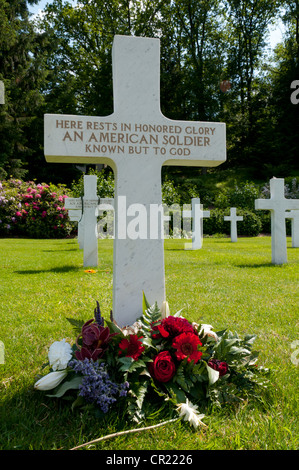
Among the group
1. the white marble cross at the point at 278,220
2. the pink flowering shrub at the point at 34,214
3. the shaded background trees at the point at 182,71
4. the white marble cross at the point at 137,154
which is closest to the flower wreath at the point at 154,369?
the white marble cross at the point at 137,154

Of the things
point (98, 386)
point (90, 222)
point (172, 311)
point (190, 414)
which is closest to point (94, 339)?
point (98, 386)

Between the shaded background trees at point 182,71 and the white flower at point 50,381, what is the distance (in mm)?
22939

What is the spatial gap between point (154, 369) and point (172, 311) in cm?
162

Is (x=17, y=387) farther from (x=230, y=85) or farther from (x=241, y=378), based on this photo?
(x=230, y=85)

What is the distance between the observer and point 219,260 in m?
7.41

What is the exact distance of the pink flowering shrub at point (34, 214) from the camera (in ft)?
51.3

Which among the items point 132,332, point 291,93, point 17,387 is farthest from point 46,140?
point 291,93

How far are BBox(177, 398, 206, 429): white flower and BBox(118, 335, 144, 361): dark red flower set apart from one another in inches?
13.8

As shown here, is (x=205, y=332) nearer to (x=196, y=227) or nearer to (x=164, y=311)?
(x=164, y=311)

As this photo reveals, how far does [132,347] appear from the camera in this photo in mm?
2064

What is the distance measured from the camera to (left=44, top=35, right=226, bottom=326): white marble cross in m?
2.66

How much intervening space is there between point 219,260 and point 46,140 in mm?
5421

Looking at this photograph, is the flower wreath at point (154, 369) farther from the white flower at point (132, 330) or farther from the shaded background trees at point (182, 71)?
the shaded background trees at point (182, 71)
